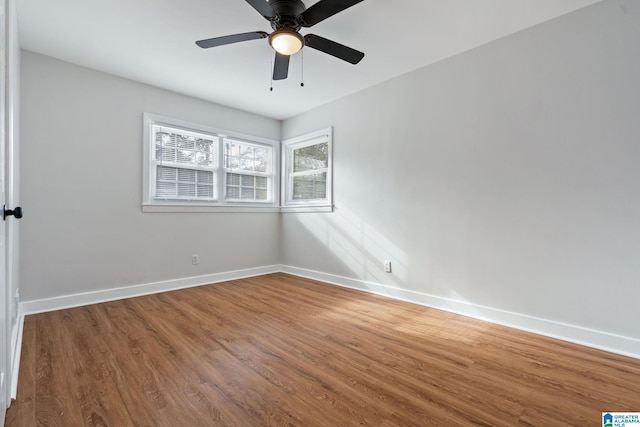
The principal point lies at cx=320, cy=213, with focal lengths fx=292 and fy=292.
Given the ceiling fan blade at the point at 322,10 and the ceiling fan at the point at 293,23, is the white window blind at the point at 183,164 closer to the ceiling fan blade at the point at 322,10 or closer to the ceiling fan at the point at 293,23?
the ceiling fan at the point at 293,23

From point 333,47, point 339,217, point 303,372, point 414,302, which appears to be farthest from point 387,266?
point 333,47

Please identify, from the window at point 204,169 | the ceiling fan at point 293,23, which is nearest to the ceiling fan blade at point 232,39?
the ceiling fan at point 293,23

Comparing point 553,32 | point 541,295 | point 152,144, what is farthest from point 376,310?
point 152,144

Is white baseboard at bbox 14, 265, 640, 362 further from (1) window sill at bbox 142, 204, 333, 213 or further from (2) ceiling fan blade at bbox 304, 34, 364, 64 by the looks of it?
(2) ceiling fan blade at bbox 304, 34, 364, 64

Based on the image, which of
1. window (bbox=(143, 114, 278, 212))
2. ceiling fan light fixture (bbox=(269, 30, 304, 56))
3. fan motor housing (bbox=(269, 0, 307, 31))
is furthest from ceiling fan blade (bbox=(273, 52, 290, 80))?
window (bbox=(143, 114, 278, 212))

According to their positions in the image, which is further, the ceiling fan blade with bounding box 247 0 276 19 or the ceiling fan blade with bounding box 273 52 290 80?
the ceiling fan blade with bounding box 273 52 290 80

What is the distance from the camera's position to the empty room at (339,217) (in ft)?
5.37

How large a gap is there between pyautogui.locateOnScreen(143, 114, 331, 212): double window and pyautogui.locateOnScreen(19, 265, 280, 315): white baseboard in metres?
0.93

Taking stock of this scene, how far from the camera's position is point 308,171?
4633 mm

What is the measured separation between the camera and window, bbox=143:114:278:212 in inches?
144

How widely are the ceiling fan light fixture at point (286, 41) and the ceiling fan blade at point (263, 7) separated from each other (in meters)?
0.11

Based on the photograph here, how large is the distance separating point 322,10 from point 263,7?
0.39 m

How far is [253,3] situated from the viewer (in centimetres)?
185

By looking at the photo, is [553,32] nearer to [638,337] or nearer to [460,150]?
[460,150]
